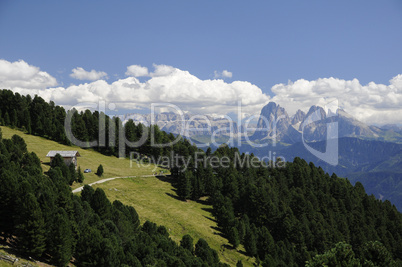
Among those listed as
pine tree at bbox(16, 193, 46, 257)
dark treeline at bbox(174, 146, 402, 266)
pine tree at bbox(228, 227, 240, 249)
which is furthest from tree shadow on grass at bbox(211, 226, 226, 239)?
pine tree at bbox(16, 193, 46, 257)

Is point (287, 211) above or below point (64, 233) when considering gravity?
below

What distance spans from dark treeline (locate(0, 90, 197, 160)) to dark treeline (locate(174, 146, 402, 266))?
2738cm

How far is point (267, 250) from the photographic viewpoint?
7712 cm

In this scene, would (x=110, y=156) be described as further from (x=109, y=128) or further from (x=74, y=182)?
(x=74, y=182)

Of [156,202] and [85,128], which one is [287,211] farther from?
[85,128]

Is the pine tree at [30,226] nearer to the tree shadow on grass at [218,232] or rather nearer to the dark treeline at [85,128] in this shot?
the tree shadow on grass at [218,232]

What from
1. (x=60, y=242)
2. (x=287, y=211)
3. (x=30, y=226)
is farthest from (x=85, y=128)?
(x=60, y=242)

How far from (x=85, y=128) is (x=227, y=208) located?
3488 inches

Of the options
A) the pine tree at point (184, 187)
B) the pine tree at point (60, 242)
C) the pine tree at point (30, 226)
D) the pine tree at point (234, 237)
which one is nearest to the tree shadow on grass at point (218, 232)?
the pine tree at point (234, 237)

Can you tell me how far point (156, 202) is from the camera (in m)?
85.5

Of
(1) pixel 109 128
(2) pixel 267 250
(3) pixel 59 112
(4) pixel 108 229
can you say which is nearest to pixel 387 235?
(2) pixel 267 250

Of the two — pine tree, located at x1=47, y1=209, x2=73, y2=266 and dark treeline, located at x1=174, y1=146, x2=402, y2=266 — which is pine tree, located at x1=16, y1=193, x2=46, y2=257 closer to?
pine tree, located at x1=47, y1=209, x2=73, y2=266

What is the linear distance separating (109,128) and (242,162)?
72.3 metres

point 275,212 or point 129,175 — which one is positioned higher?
point 129,175
